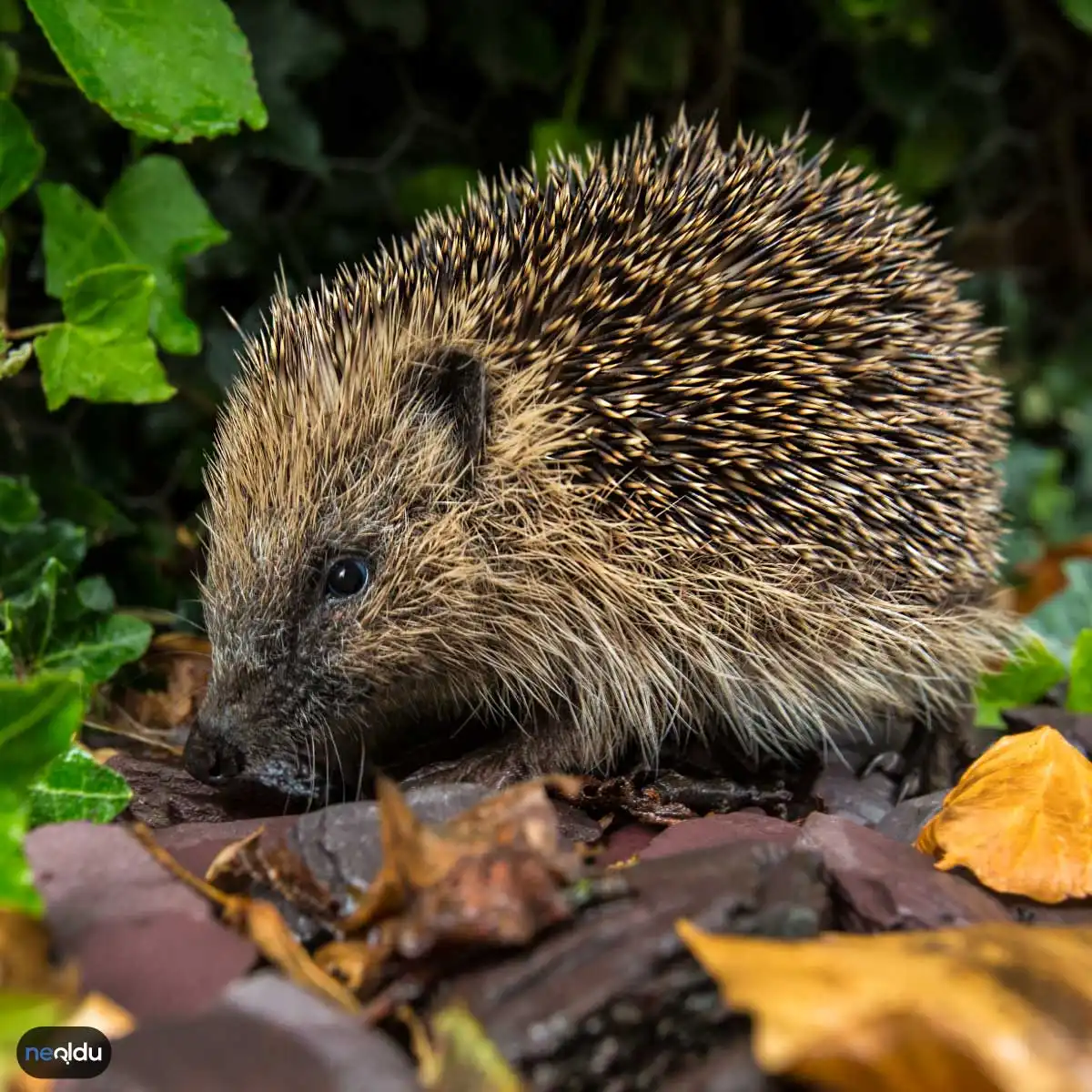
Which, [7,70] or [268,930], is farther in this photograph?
[7,70]

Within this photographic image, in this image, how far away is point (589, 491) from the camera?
1989 mm

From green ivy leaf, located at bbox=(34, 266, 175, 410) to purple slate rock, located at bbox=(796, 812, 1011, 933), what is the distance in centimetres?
144

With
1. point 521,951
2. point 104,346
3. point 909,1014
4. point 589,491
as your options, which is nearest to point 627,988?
point 521,951

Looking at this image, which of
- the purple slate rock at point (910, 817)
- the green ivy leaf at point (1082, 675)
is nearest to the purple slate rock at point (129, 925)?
the purple slate rock at point (910, 817)

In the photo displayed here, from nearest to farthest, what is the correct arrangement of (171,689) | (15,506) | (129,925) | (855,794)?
(129,925), (855,794), (15,506), (171,689)

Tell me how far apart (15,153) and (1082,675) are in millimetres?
2357

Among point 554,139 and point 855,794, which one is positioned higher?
point 554,139

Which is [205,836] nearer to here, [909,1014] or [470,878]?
[470,878]

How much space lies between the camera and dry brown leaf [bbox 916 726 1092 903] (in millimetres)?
1619

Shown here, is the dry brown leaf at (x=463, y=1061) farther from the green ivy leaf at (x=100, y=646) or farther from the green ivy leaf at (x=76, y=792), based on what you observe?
the green ivy leaf at (x=100, y=646)

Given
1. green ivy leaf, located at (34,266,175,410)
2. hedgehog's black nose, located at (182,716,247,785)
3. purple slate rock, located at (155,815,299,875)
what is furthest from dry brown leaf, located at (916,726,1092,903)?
green ivy leaf, located at (34,266,175,410)

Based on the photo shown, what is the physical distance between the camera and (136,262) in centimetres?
231

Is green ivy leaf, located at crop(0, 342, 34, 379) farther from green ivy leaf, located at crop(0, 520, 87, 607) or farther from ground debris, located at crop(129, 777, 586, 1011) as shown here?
ground debris, located at crop(129, 777, 586, 1011)

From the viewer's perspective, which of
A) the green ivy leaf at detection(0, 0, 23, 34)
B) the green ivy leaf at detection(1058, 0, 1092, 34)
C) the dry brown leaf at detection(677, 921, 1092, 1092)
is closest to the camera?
the dry brown leaf at detection(677, 921, 1092, 1092)
